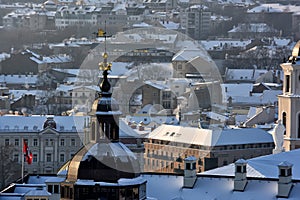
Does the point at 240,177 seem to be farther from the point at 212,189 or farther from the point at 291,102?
the point at 291,102

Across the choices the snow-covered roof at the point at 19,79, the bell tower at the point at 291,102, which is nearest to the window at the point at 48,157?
the bell tower at the point at 291,102

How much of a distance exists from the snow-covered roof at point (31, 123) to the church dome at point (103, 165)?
959 inches

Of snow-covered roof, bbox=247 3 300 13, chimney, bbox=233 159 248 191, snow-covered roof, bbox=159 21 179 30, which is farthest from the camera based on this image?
snow-covered roof, bbox=247 3 300 13

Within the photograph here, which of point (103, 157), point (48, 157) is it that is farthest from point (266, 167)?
point (48, 157)

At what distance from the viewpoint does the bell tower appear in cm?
3491

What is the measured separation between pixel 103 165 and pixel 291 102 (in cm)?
1481

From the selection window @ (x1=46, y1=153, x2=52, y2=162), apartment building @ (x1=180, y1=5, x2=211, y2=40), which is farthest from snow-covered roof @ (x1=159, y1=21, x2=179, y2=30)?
window @ (x1=46, y1=153, x2=52, y2=162)

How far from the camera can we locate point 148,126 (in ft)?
156

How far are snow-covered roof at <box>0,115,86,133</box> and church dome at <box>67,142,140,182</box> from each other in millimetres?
24357

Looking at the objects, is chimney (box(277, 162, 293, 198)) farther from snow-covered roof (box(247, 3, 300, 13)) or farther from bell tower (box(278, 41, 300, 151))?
snow-covered roof (box(247, 3, 300, 13))

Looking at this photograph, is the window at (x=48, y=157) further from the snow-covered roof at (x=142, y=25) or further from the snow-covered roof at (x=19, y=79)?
the snow-covered roof at (x=142, y=25)

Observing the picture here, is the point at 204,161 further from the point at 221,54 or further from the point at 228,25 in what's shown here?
the point at 228,25

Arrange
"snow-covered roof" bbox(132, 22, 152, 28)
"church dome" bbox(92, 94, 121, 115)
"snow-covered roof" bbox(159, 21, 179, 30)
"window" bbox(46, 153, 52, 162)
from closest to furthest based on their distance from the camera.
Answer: "church dome" bbox(92, 94, 121, 115) < "window" bbox(46, 153, 52, 162) < "snow-covered roof" bbox(132, 22, 152, 28) < "snow-covered roof" bbox(159, 21, 179, 30)

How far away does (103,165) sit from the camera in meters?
21.1
